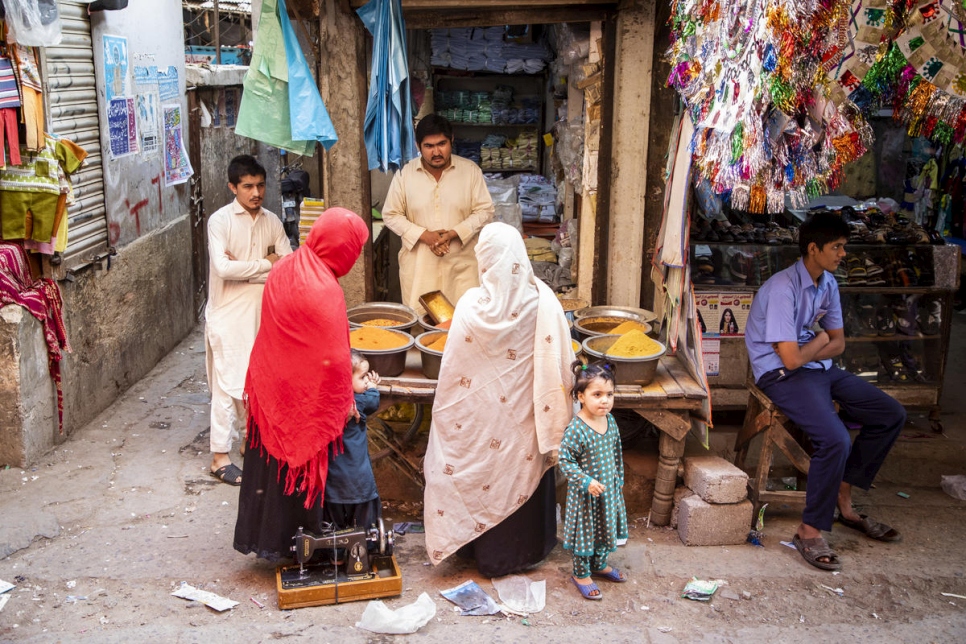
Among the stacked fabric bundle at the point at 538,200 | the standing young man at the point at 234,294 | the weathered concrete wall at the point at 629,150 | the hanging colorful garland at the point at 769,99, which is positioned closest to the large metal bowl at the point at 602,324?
the weathered concrete wall at the point at 629,150

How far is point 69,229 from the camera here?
A: 5988 mm

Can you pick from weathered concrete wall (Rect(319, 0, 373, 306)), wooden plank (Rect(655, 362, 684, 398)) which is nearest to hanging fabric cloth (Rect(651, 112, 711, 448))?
wooden plank (Rect(655, 362, 684, 398))

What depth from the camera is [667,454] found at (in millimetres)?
4988

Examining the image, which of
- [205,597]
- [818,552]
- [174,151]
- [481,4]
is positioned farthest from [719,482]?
[174,151]

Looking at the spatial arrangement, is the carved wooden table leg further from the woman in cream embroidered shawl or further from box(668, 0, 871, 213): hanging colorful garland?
box(668, 0, 871, 213): hanging colorful garland

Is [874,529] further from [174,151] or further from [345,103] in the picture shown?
[174,151]

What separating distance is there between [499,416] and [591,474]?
0.49m

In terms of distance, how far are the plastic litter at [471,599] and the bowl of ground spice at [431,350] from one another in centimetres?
114

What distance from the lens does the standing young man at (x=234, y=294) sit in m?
5.39

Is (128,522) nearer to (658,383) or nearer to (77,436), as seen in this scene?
(77,436)

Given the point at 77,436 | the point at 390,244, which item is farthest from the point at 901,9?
the point at 77,436

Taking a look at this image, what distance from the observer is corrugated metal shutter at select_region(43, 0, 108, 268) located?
19.0 feet

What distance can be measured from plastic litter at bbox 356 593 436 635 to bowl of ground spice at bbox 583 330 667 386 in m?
1.57

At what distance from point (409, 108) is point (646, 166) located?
155 cm
